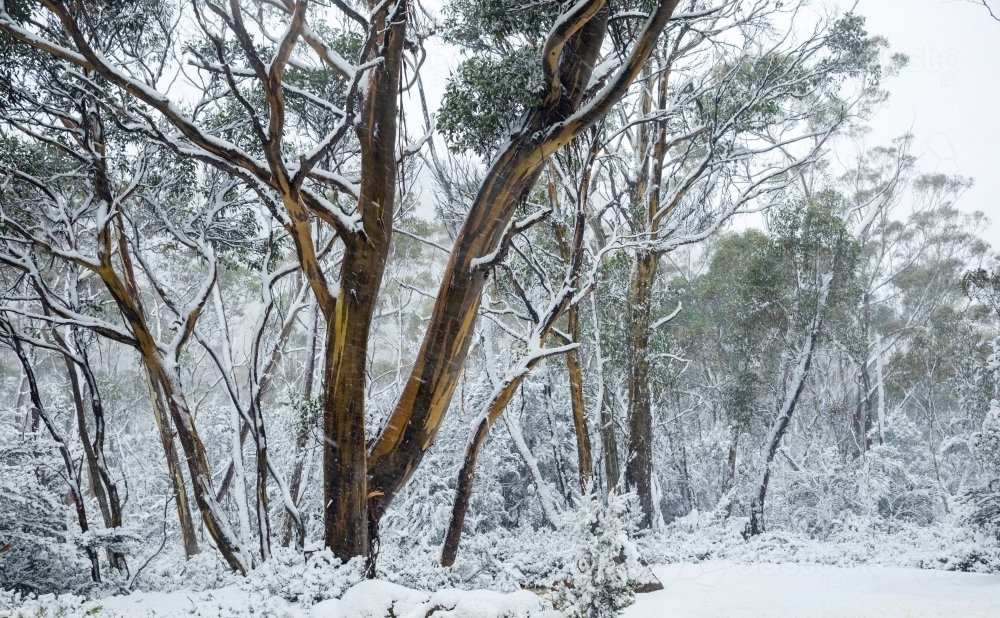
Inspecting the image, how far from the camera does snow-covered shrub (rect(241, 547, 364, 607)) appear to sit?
3293 mm

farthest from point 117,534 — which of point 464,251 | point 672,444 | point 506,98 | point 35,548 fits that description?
point 672,444

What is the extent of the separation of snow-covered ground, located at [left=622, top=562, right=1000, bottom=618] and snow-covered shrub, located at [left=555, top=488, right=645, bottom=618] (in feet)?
4.55

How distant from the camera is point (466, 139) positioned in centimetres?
486

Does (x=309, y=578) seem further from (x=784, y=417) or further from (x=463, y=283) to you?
(x=784, y=417)

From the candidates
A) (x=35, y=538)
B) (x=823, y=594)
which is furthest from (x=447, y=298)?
(x=35, y=538)

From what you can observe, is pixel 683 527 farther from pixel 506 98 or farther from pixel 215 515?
pixel 506 98

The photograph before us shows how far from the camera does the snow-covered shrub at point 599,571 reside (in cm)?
318

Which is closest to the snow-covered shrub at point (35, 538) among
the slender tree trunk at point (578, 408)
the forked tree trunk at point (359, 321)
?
the forked tree trunk at point (359, 321)

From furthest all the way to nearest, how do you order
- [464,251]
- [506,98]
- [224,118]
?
[224,118] → [506,98] → [464,251]

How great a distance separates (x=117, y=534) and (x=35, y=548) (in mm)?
761

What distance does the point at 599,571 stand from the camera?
318cm

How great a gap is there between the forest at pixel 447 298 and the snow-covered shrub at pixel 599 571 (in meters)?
0.02

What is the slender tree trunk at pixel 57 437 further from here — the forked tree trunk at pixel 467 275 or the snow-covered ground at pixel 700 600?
the forked tree trunk at pixel 467 275

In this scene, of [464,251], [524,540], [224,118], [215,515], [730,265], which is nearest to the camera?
[464,251]
